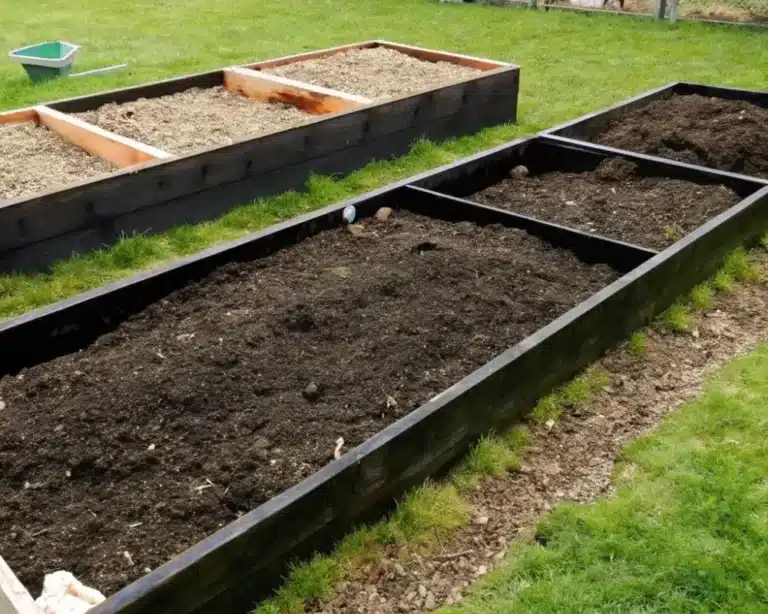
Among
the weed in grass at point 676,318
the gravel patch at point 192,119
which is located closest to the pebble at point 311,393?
the weed in grass at point 676,318

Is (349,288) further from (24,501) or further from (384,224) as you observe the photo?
(24,501)

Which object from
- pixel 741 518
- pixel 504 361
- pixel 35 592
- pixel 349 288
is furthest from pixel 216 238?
pixel 741 518

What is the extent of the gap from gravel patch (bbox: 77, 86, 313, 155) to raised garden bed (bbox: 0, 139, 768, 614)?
156cm

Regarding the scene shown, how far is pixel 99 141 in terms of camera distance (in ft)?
17.7

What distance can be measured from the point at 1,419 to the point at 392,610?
5.18 feet

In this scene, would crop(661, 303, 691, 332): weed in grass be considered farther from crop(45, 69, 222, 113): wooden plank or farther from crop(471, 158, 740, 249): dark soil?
crop(45, 69, 222, 113): wooden plank

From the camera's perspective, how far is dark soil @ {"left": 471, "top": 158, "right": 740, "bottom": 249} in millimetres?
4637

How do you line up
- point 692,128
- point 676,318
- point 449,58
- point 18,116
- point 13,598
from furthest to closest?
point 449,58 → point 18,116 → point 692,128 → point 676,318 → point 13,598

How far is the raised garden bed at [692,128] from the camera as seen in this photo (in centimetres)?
551

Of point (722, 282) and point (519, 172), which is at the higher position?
point (519, 172)

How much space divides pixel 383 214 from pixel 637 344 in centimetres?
156

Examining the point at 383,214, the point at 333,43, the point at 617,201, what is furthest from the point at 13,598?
the point at 333,43

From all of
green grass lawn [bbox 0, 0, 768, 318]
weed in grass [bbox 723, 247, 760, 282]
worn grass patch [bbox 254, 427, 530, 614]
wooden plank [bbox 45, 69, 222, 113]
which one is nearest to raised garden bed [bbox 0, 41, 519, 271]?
wooden plank [bbox 45, 69, 222, 113]

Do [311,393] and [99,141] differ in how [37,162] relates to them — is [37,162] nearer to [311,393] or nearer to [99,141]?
[99,141]
